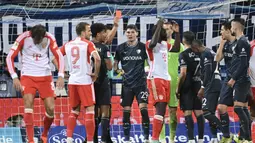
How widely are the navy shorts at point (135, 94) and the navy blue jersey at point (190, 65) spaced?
0.72m

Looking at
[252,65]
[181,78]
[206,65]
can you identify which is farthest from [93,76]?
[252,65]

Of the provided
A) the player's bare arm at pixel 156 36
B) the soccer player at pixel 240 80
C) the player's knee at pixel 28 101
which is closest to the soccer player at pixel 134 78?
the player's bare arm at pixel 156 36

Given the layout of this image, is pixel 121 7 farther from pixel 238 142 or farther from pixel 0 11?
pixel 238 142

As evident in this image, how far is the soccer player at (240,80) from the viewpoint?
12828 millimetres

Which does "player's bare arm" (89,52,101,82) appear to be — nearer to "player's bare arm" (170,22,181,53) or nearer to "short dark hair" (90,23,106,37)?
"short dark hair" (90,23,106,37)

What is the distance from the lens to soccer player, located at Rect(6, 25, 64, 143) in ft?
42.4

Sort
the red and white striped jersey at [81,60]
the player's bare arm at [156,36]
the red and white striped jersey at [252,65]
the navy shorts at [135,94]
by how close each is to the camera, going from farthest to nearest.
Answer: the navy shorts at [135,94] < the red and white striped jersey at [252,65] < the player's bare arm at [156,36] < the red and white striped jersey at [81,60]

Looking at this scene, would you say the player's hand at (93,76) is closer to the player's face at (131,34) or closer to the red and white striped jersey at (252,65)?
the player's face at (131,34)

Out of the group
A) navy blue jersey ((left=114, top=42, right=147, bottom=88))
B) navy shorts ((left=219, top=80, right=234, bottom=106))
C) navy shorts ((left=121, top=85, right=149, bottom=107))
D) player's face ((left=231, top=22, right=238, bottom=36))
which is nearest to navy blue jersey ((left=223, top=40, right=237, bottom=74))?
player's face ((left=231, top=22, right=238, bottom=36))

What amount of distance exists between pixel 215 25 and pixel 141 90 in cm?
480

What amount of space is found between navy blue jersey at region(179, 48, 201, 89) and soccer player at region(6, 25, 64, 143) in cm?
237

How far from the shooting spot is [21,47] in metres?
13.0

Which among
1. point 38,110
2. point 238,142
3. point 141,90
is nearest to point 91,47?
point 141,90

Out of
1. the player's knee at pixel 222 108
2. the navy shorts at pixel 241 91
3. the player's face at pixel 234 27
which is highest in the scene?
the player's face at pixel 234 27
